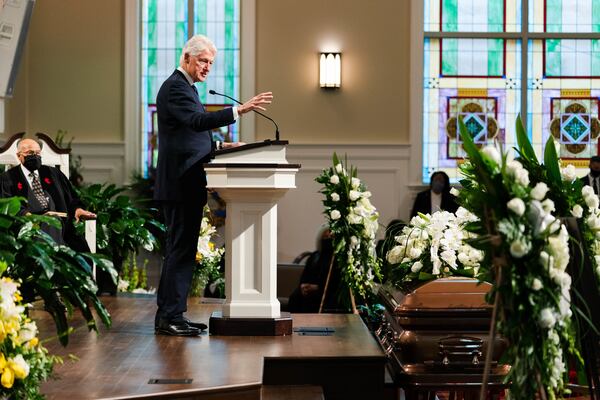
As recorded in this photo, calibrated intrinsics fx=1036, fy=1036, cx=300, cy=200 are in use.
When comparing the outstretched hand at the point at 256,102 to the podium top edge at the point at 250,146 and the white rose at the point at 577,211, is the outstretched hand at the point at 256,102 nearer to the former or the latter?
the podium top edge at the point at 250,146

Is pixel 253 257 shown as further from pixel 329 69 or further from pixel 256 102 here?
pixel 329 69

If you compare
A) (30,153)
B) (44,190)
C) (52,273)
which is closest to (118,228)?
(44,190)

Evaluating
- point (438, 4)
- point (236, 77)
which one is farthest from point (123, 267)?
point (438, 4)

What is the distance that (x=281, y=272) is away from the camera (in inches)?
318

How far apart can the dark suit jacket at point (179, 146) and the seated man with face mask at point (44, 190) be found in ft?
6.19

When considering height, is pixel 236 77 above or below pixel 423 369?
above

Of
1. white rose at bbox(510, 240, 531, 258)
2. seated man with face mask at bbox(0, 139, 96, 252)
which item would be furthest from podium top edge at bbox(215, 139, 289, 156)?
white rose at bbox(510, 240, 531, 258)

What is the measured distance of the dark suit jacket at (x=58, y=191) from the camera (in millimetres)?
6699

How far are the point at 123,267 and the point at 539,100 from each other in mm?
5088

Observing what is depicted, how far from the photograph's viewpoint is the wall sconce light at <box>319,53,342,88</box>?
413 inches

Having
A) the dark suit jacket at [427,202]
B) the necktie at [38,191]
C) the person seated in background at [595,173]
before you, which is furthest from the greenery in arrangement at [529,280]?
the person seated in background at [595,173]

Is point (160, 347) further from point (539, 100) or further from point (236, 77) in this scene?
point (539, 100)

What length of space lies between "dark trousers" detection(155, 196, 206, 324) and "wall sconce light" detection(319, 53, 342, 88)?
5.64m

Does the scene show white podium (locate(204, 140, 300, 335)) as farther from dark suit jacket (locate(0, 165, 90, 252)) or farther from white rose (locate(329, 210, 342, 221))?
dark suit jacket (locate(0, 165, 90, 252))
